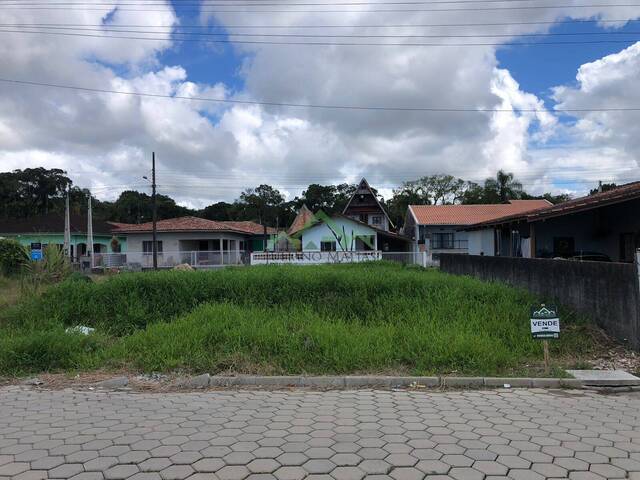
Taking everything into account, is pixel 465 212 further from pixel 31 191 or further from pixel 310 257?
pixel 31 191

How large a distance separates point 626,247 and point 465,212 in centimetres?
3151

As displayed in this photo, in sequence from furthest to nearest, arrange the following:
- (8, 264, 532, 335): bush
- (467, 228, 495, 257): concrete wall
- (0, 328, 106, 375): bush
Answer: (467, 228, 495, 257): concrete wall
(8, 264, 532, 335): bush
(0, 328, 106, 375): bush

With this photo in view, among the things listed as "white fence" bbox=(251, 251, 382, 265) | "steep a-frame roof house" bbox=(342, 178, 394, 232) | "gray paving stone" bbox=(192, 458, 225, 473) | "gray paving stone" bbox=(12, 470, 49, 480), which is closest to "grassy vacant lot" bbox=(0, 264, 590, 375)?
"gray paving stone" bbox=(192, 458, 225, 473)

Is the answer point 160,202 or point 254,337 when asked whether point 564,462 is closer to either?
point 254,337

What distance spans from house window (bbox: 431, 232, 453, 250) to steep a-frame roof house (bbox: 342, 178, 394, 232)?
15603mm

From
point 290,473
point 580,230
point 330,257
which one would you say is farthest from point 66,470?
point 330,257

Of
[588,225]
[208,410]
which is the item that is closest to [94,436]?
[208,410]

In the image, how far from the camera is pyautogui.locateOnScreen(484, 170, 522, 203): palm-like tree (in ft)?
220

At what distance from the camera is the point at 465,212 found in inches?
1944

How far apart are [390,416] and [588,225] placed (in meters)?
18.5

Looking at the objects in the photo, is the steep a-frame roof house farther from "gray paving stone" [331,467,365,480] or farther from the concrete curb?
"gray paving stone" [331,467,365,480]

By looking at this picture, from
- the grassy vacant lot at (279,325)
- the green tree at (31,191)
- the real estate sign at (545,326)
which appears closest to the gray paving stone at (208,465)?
the grassy vacant lot at (279,325)

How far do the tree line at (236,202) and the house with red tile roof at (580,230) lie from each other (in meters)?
46.6

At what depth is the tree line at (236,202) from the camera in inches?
2815
